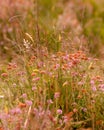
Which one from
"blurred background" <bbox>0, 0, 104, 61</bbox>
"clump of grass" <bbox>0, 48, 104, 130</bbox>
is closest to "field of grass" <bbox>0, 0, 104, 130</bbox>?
"clump of grass" <bbox>0, 48, 104, 130</bbox>

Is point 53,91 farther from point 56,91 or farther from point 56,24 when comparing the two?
point 56,24

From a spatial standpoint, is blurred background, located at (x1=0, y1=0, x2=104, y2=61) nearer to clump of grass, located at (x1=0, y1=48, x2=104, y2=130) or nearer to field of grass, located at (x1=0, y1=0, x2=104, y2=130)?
field of grass, located at (x1=0, y1=0, x2=104, y2=130)

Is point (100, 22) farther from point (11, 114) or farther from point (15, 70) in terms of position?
point (11, 114)

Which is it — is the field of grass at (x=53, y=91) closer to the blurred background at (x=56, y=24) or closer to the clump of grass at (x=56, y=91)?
the clump of grass at (x=56, y=91)

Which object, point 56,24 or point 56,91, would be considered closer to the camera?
point 56,91

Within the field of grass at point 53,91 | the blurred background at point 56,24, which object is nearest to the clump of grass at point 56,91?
the field of grass at point 53,91

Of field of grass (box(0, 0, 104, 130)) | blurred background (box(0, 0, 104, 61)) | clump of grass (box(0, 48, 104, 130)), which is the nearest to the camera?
field of grass (box(0, 0, 104, 130))

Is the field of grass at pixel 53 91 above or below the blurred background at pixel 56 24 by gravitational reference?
below

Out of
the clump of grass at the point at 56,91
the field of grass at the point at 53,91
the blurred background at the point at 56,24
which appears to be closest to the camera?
the field of grass at the point at 53,91

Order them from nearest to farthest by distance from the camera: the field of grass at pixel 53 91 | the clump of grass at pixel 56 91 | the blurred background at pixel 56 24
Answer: the field of grass at pixel 53 91, the clump of grass at pixel 56 91, the blurred background at pixel 56 24

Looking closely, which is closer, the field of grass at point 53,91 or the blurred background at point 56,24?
the field of grass at point 53,91

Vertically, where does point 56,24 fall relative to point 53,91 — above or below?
above

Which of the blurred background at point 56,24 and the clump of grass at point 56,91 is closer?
the clump of grass at point 56,91

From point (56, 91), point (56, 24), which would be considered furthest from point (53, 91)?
point (56, 24)
